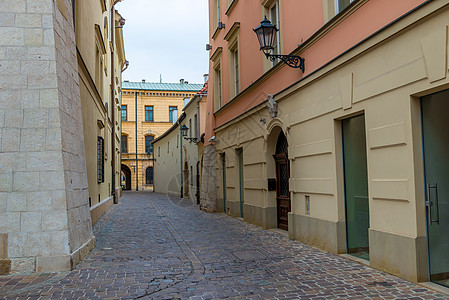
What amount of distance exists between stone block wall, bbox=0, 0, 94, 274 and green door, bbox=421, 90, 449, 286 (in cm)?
525

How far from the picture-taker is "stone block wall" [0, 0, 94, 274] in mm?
6301

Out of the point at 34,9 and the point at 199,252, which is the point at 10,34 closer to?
the point at 34,9

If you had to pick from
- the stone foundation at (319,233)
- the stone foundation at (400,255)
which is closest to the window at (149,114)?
the stone foundation at (319,233)

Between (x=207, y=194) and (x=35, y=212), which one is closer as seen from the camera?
(x=35, y=212)

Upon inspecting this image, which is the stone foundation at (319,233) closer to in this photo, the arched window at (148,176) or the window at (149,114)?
the arched window at (148,176)

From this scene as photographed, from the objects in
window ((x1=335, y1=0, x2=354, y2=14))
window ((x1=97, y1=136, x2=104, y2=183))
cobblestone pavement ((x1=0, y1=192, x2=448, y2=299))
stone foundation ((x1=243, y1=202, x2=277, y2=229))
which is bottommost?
cobblestone pavement ((x1=0, y1=192, x2=448, y2=299))

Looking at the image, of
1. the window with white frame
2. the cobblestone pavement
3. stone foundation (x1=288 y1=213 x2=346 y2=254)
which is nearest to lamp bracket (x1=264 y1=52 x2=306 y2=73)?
the window with white frame

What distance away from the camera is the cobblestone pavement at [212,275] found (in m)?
5.11

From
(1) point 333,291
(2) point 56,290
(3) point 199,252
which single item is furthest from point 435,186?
(2) point 56,290

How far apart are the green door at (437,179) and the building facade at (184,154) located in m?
15.7

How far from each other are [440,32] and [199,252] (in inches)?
217

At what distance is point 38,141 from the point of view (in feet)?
21.3

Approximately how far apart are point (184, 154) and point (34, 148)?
22.0 metres

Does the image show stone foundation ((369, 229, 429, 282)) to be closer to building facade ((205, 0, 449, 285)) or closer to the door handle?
building facade ((205, 0, 449, 285))
